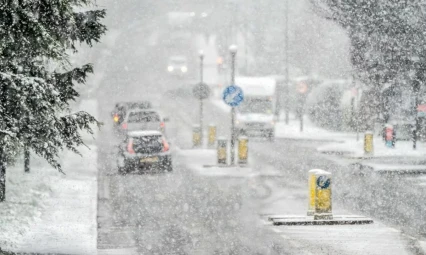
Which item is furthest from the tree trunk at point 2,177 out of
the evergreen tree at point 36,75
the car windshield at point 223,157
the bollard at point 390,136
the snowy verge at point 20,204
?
the bollard at point 390,136

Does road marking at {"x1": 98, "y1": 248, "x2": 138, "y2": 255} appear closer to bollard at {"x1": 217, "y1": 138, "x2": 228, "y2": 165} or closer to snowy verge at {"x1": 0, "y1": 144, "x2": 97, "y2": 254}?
snowy verge at {"x1": 0, "y1": 144, "x2": 97, "y2": 254}

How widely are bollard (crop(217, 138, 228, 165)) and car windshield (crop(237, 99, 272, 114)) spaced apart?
12.1 metres

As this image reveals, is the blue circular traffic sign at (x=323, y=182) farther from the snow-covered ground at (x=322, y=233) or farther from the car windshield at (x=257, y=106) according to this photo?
the car windshield at (x=257, y=106)

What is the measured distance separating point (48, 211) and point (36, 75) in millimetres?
5213

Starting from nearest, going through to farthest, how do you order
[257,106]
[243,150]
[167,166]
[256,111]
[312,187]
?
[312,187] < [167,166] < [243,150] < [257,106] < [256,111]

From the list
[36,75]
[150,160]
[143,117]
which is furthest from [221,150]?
[36,75]

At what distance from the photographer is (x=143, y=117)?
31453 mm

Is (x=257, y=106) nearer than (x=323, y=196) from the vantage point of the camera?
No

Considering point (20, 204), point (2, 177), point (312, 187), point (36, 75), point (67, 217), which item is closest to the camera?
point (36, 75)

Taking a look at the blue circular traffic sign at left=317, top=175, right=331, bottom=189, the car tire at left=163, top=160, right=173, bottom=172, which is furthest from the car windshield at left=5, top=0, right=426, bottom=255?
the car tire at left=163, top=160, right=173, bottom=172

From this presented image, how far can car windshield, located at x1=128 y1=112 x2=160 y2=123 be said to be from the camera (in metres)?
31.3

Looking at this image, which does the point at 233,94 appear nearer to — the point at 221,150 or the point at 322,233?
the point at 221,150

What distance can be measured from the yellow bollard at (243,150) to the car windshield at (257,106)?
11656mm

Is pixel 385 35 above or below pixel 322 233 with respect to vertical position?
above
